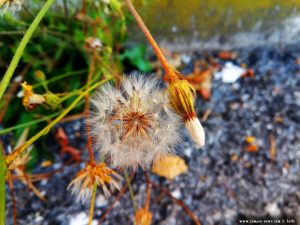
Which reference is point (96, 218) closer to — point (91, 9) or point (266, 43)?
point (91, 9)

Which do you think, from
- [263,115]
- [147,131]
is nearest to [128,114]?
[147,131]

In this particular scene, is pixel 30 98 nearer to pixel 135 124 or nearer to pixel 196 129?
pixel 135 124

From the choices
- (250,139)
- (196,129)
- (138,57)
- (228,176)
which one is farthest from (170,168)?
(196,129)

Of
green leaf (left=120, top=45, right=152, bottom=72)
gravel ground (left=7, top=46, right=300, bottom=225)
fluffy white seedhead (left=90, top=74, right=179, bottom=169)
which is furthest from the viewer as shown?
green leaf (left=120, top=45, right=152, bottom=72)

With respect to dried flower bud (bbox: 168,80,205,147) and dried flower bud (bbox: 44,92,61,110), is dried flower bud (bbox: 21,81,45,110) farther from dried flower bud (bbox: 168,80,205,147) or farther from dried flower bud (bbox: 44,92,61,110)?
dried flower bud (bbox: 168,80,205,147)

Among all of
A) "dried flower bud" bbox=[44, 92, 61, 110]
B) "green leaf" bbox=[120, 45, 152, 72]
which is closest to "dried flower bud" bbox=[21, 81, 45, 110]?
"dried flower bud" bbox=[44, 92, 61, 110]

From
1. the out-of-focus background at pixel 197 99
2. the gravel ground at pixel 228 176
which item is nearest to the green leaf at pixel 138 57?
the out-of-focus background at pixel 197 99
